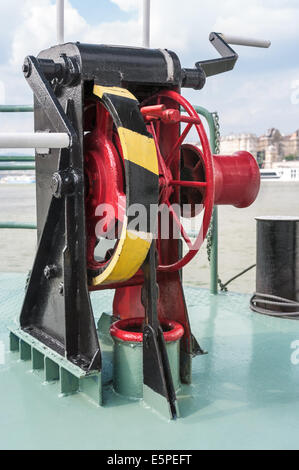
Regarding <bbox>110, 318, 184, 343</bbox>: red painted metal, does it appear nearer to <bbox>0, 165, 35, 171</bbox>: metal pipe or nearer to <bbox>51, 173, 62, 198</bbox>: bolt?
<bbox>51, 173, 62, 198</bbox>: bolt

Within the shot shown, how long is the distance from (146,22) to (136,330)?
5.13ft

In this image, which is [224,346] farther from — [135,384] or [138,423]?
[138,423]

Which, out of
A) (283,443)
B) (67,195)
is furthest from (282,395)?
(67,195)

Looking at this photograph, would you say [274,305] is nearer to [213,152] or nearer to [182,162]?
[213,152]

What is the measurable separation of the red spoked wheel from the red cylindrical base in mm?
100

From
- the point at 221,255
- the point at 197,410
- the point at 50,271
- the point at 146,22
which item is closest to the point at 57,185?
the point at 50,271

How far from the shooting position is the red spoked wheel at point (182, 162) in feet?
6.98

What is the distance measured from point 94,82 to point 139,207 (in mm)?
591

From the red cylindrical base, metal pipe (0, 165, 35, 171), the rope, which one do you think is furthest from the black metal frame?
the rope

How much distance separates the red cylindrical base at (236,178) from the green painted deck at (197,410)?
0.89 meters

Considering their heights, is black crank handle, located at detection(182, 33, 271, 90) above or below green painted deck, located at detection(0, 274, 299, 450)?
above

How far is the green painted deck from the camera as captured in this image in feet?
6.46

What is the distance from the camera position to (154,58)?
2322 mm

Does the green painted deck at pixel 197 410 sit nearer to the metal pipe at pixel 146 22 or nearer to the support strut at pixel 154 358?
the support strut at pixel 154 358
